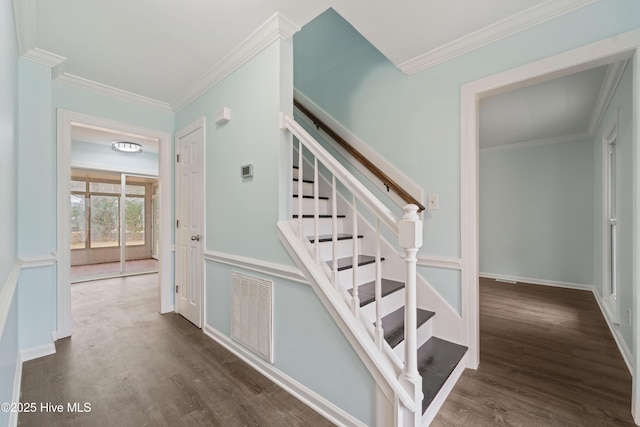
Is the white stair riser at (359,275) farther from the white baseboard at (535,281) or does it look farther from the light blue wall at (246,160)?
the white baseboard at (535,281)

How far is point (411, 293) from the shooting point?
1257 mm

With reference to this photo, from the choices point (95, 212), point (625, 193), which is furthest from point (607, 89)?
point (95, 212)

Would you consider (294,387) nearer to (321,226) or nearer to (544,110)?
(321,226)

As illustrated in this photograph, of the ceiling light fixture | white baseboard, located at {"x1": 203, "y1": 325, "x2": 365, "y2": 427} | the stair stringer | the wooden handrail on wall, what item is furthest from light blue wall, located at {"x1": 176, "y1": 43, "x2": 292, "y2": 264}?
the ceiling light fixture

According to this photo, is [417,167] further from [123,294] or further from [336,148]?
[123,294]

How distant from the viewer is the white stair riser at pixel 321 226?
2332mm

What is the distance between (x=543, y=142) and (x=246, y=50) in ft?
16.8

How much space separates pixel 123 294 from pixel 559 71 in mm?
5555

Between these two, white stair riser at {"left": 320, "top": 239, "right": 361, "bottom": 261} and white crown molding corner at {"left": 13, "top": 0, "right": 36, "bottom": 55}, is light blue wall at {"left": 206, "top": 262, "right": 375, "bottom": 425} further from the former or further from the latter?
white crown molding corner at {"left": 13, "top": 0, "right": 36, "bottom": 55}

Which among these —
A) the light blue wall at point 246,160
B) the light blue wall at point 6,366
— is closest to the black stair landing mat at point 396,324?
the light blue wall at point 246,160

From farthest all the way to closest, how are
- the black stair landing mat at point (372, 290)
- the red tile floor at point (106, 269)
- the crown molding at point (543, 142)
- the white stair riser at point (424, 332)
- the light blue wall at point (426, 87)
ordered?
the red tile floor at point (106, 269) < the crown molding at point (543, 142) < the white stair riser at point (424, 332) < the black stair landing mat at point (372, 290) < the light blue wall at point (426, 87)

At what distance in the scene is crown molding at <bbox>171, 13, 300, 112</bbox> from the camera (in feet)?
6.30

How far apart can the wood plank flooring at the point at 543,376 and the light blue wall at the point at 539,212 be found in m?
1.50

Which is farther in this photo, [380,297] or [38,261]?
[38,261]
